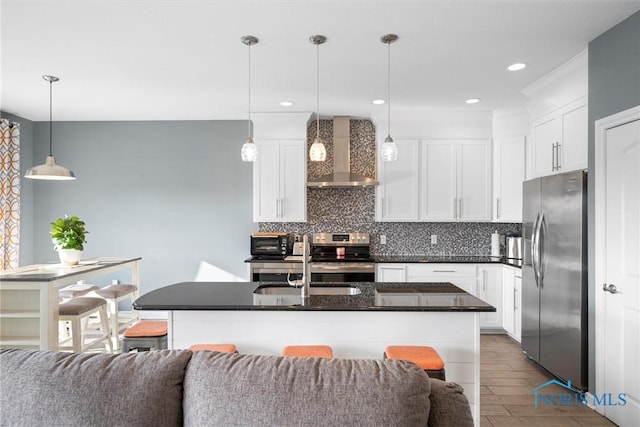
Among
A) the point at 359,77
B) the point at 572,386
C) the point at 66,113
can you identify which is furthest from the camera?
the point at 66,113

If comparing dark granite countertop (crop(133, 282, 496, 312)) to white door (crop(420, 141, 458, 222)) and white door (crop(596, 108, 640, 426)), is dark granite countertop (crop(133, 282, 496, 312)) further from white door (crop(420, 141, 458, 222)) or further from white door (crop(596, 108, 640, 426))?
white door (crop(420, 141, 458, 222))

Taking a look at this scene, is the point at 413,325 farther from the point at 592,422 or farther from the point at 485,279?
the point at 485,279

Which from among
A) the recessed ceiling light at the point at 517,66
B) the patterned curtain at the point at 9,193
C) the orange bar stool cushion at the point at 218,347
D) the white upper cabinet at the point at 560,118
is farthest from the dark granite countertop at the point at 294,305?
the patterned curtain at the point at 9,193

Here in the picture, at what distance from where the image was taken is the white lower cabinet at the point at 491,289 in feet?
13.9

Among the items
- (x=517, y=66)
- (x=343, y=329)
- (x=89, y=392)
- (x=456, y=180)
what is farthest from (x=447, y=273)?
(x=89, y=392)

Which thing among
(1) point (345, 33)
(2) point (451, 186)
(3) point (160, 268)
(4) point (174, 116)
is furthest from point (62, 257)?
(2) point (451, 186)

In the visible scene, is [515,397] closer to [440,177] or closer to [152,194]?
[440,177]

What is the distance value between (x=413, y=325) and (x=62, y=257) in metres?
3.26

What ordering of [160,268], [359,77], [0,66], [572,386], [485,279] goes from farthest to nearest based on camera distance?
[160,268]
[485,279]
[359,77]
[0,66]
[572,386]

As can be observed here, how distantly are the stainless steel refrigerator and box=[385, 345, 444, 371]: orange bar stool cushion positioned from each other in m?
1.54

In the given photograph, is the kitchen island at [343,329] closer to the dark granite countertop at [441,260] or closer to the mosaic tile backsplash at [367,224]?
the dark granite countertop at [441,260]

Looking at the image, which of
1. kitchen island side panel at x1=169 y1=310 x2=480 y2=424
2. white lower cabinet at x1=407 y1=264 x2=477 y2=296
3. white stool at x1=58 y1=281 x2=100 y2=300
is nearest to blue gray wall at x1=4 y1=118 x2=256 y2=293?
white stool at x1=58 y1=281 x2=100 y2=300

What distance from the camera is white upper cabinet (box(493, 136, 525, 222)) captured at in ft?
14.0

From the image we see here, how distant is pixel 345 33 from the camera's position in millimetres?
2631
